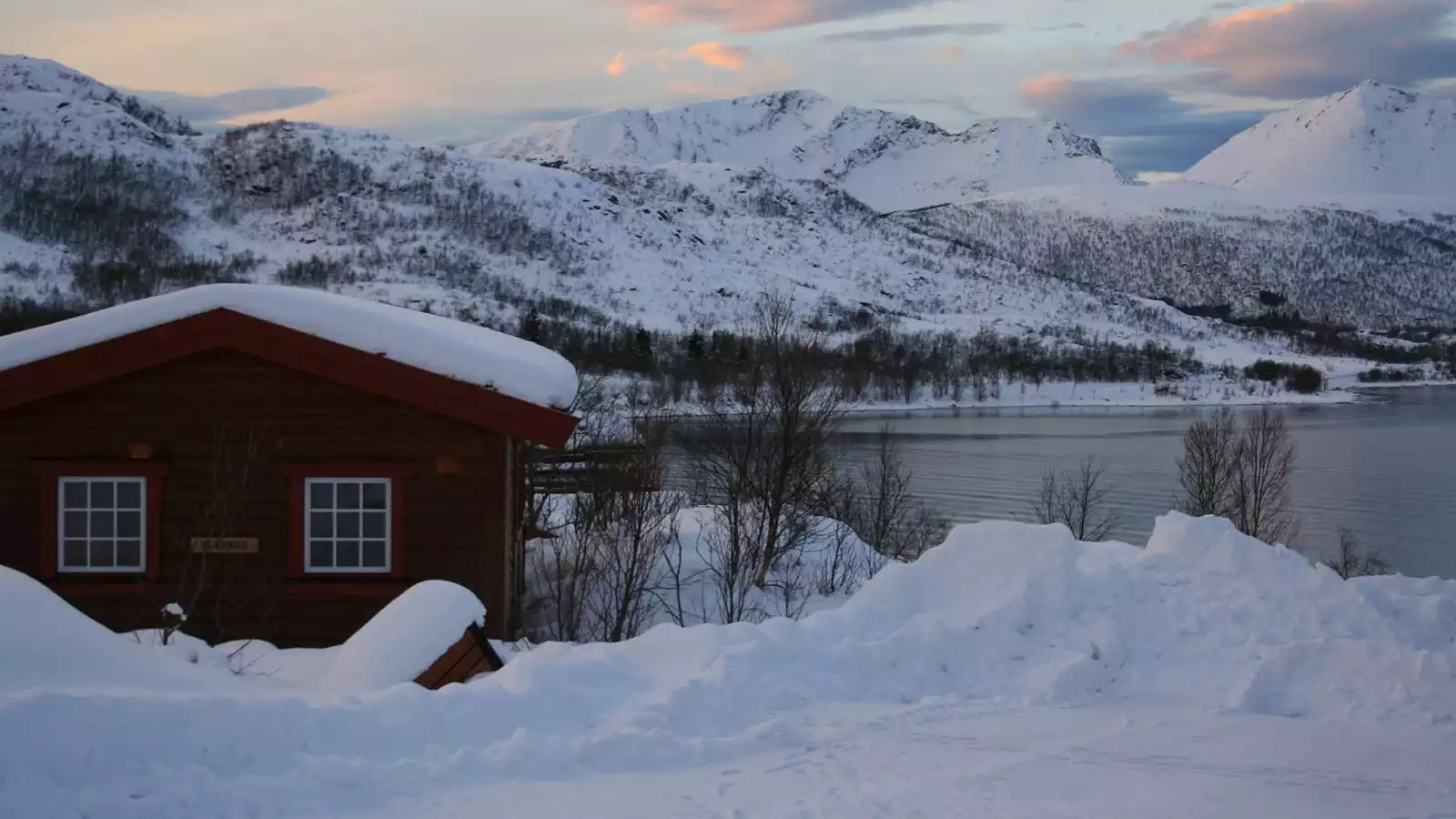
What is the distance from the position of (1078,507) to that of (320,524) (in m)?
20.8

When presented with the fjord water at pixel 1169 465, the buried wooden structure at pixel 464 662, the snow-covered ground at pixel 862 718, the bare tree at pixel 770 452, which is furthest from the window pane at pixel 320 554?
the fjord water at pixel 1169 465

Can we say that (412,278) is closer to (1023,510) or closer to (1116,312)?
(1116,312)

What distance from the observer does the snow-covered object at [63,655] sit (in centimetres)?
529

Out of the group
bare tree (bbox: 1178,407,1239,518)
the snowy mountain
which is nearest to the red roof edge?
bare tree (bbox: 1178,407,1239,518)

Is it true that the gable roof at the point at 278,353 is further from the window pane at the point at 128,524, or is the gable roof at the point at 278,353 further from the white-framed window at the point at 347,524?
the window pane at the point at 128,524

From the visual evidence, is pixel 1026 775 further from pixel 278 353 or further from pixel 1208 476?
pixel 1208 476

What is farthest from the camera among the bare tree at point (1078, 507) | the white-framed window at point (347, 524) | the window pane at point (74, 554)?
the bare tree at point (1078, 507)

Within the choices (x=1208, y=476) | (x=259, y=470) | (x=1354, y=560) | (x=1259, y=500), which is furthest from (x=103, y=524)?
(x=1208, y=476)

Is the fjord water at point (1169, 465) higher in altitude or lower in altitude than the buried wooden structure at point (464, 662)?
lower

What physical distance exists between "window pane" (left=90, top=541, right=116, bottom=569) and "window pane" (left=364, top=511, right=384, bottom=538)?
191 cm

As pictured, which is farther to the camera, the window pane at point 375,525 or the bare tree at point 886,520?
the bare tree at point 886,520

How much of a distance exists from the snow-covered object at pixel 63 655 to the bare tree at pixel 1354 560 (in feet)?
50.8

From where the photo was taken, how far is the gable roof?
923 cm

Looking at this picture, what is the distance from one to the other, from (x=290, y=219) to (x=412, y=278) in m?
39.6
